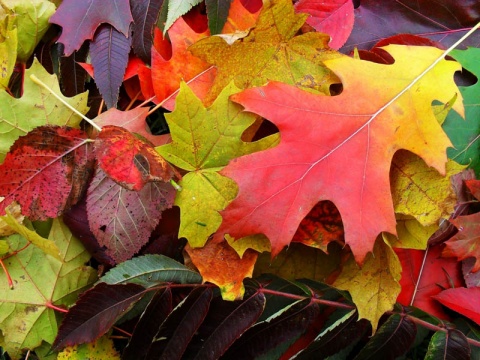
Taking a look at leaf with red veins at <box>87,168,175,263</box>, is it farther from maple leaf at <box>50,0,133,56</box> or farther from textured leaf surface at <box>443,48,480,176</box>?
textured leaf surface at <box>443,48,480,176</box>

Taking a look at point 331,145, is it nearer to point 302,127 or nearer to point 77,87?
point 302,127

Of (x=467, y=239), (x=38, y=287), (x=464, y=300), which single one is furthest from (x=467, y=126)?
(x=38, y=287)

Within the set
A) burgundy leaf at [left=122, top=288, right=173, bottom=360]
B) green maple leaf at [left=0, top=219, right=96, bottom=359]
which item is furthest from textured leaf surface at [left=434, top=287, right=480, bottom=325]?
green maple leaf at [left=0, top=219, right=96, bottom=359]

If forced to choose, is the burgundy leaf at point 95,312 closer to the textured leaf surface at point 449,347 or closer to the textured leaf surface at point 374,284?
the textured leaf surface at point 374,284

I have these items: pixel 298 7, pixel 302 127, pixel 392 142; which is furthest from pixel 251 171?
pixel 298 7

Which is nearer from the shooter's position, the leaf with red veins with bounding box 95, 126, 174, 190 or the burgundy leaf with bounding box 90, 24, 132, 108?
the leaf with red veins with bounding box 95, 126, 174, 190
